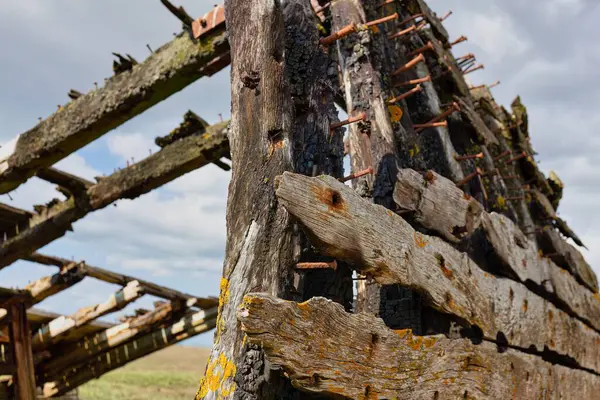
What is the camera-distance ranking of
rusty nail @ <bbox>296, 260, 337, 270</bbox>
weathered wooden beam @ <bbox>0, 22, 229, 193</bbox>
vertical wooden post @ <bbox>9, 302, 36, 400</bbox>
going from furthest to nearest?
1. vertical wooden post @ <bbox>9, 302, 36, 400</bbox>
2. weathered wooden beam @ <bbox>0, 22, 229, 193</bbox>
3. rusty nail @ <bbox>296, 260, 337, 270</bbox>

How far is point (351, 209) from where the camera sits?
2.49 meters

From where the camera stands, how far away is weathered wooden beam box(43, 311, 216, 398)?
1023 centimetres

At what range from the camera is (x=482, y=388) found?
328 cm

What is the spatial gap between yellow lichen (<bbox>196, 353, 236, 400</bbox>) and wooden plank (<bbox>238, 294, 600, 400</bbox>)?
186 millimetres

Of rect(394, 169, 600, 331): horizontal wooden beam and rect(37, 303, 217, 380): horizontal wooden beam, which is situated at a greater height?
rect(394, 169, 600, 331): horizontal wooden beam

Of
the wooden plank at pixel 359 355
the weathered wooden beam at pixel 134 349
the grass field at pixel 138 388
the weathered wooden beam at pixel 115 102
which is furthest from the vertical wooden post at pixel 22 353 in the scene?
the grass field at pixel 138 388

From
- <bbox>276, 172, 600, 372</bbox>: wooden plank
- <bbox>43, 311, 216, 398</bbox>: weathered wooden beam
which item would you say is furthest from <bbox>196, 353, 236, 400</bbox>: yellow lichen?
<bbox>43, 311, 216, 398</bbox>: weathered wooden beam

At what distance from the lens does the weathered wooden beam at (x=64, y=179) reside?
657 cm

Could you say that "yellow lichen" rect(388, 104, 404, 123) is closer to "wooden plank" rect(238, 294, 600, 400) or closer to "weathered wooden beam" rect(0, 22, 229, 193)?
"wooden plank" rect(238, 294, 600, 400)

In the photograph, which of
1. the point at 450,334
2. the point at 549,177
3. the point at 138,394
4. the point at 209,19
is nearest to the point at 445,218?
the point at 450,334

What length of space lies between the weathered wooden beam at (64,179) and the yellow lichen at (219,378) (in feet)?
15.6

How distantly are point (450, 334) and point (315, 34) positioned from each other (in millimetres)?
1734

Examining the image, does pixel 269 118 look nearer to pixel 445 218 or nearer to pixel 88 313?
pixel 445 218

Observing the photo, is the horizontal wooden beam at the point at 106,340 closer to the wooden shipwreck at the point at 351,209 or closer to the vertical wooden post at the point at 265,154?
the wooden shipwreck at the point at 351,209
